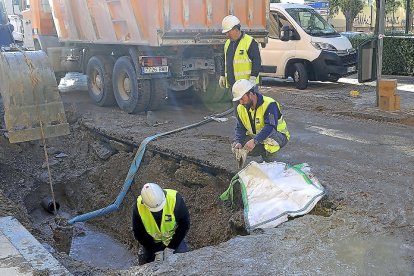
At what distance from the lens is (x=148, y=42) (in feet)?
29.4

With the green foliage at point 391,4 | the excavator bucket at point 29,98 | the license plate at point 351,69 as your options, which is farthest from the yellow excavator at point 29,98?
the green foliage at point 391,4

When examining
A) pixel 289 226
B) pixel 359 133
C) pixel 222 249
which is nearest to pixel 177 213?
pixel 222 249

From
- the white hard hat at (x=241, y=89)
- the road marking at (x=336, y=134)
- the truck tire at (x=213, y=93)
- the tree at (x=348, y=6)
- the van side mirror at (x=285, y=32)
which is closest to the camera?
the white hard hat at (x=241, y=89)

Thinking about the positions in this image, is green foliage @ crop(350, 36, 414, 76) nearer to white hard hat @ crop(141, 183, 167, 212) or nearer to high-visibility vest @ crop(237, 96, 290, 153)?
high-visibility vest @ crop(237, 96, 290, 153)

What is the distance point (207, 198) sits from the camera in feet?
21.8

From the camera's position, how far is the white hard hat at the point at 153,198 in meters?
4.73

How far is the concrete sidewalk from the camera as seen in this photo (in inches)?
166

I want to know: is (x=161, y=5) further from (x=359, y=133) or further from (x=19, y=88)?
(x=359, y=133)

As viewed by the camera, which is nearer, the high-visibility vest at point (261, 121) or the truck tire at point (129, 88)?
the high-visibility vest at point (261, 121)

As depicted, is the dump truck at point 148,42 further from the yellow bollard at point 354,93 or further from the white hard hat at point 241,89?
the white hard hat at point 241,89

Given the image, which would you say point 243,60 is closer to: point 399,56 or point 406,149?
point 406,149

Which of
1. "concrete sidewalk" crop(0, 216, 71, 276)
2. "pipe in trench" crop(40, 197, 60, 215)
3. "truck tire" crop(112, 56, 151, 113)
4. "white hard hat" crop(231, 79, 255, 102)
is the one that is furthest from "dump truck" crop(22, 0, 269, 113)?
"concrete sidewalk" crop(0, 216, 71, 276)

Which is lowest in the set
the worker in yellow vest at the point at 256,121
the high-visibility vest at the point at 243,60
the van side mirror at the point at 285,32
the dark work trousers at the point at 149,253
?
the dark work trousers at the point at 149,253

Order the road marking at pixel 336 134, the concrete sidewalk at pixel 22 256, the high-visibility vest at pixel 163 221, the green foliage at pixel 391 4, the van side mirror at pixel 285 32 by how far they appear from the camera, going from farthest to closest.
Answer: the green foliage at pixel 391 4
the van side mirror at pixel 285 32
the road marking at pixel 336 134
the high-visibility vest at pixel 163 221
the concrete sidewalk at pixel 22 256
